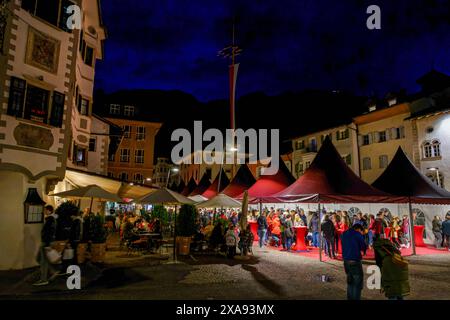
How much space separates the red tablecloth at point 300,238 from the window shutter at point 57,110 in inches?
475

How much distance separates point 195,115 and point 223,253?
122 metres

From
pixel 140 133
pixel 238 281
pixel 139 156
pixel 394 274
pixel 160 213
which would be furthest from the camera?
pixel 140 133

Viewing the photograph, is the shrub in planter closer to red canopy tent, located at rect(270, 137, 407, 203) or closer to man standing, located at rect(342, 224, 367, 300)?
red canopy tent, located at rect(270, 137, 407, 203)

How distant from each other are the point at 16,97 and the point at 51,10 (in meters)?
4.03

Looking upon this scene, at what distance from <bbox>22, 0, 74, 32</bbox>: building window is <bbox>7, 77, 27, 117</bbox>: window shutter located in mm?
2802

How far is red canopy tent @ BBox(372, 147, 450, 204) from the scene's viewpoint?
582 inches

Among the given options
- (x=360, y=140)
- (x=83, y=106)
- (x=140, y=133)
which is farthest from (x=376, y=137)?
(x=140, y=133)

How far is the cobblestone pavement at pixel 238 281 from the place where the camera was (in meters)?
→ 7.77

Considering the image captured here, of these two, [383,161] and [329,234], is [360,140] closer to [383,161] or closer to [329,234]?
[383,161]

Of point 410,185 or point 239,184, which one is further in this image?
point 239,184

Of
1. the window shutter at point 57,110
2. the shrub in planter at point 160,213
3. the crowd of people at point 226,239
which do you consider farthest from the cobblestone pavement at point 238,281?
the shrub in planter at point 160,213

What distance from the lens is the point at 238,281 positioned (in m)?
9.30

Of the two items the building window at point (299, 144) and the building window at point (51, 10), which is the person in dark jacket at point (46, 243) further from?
the building window at point (299, 144)
